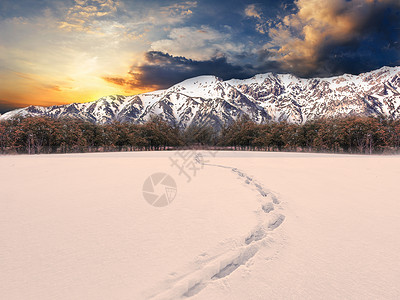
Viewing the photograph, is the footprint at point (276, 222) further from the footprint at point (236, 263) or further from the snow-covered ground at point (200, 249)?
the footprint at point (236, 263)

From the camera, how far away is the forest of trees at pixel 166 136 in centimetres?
6078

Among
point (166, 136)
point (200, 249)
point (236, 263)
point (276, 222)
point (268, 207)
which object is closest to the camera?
point (236, 263)

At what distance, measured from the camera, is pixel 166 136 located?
97938 mm

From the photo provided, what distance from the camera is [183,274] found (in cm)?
414

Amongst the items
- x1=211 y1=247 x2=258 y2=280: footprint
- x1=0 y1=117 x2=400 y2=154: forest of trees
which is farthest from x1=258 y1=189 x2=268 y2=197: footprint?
x1=0 y1=117 x2=400 y2=154: forest of trees

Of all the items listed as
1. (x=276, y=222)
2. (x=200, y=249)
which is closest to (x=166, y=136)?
(x=276, y=222)

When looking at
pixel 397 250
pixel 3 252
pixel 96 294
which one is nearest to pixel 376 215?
pixel 397 250

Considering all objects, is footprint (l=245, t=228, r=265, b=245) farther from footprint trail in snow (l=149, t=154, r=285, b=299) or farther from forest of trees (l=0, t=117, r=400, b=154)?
forest of trees (l=0, t=117, r=400, b=154)

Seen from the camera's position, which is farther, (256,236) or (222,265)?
(256,236)

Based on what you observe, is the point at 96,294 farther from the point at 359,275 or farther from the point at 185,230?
the point at 359,275

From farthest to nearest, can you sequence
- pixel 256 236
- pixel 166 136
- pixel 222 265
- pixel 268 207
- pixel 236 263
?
pixel 166 136
pixel 268 207
pixel 256 236
pixel 236 263
pixel 222 265

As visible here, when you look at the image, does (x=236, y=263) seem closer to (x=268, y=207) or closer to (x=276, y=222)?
(x=276, y=222)

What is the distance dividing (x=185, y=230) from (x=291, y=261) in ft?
9.16

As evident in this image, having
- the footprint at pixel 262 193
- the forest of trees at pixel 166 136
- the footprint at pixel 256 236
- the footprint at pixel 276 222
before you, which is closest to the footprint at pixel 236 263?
Answer: the footprint at pixel 256 236
